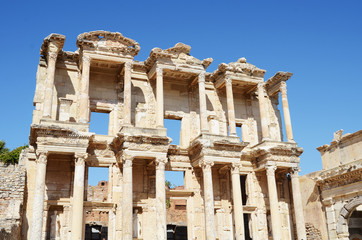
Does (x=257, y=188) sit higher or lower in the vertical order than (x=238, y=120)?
lower

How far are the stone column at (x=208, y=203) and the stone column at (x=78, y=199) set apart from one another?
5.39 meters

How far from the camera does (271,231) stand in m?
21.7

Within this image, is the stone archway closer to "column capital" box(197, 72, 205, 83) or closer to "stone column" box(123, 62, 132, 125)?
"column capital" box(197, 72, 205, 83)

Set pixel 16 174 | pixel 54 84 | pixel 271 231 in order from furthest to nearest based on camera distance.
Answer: pixel 271 231
pixel 54 84
pixel 16 174

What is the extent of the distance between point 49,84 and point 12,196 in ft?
16.2

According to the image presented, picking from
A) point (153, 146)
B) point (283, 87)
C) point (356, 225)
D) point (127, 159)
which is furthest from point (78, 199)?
point (356, 225)

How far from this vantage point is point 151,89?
21609 millimetres

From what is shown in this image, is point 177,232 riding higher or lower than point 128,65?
lower

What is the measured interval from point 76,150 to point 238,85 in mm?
10003

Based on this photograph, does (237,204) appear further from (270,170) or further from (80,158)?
(80,158)

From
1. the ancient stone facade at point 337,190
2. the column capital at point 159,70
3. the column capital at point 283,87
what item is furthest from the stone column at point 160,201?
the ancient stone facade at point 337,190

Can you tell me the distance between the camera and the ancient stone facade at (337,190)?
2055 cm

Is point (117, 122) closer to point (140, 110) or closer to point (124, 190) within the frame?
point (140, 110)

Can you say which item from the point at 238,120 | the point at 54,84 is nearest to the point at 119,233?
the point at 54,84
